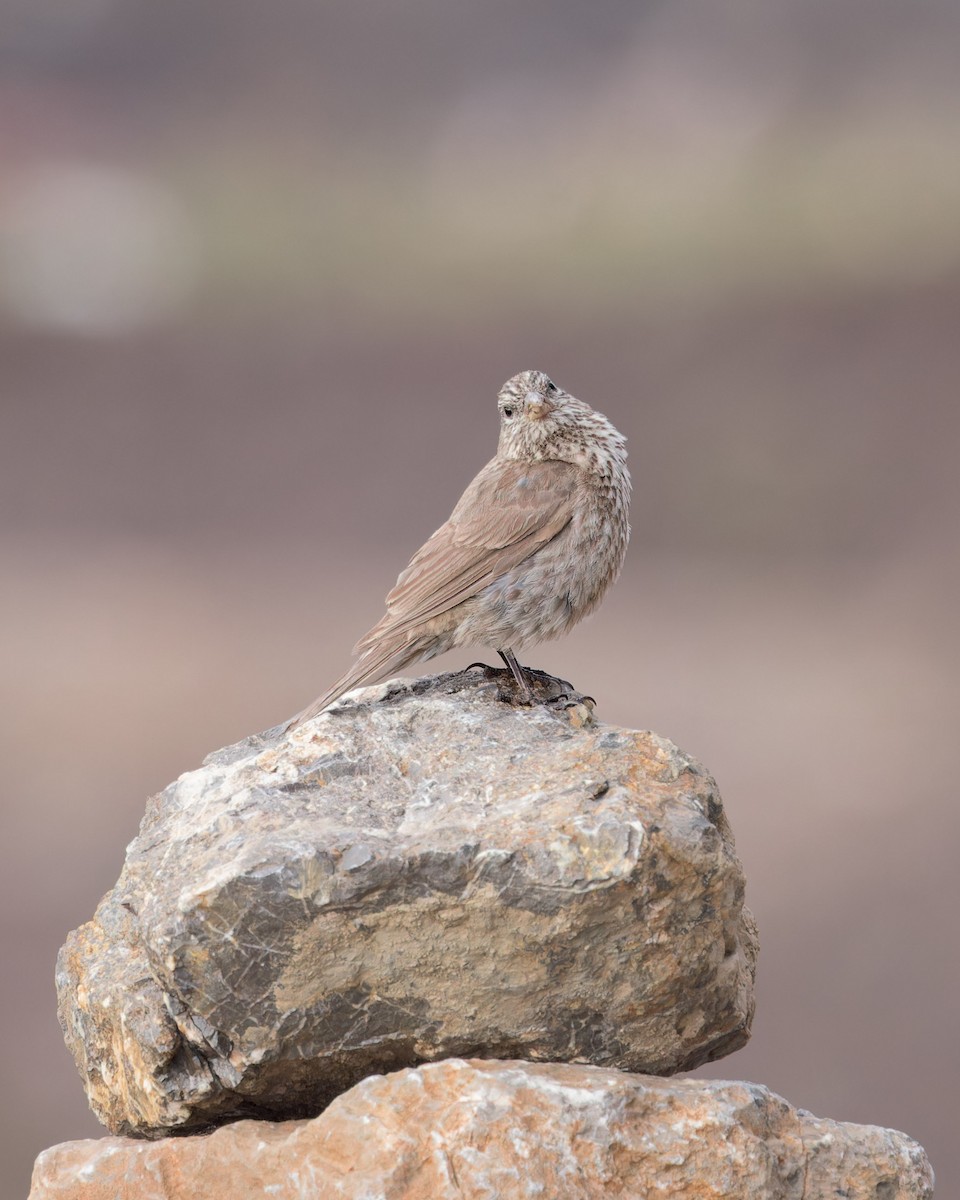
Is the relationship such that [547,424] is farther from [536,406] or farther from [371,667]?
[371,667]

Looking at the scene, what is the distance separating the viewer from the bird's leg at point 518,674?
20.1 ft

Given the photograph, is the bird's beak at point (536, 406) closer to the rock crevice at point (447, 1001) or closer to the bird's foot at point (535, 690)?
the bird's foot at point (535, 690)

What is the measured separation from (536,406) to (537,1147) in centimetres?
358

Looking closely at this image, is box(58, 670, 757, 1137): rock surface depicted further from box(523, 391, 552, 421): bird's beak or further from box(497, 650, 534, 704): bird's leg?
box(523, 391, 552, 421): bird's beak

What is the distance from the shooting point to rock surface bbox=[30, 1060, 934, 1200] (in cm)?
426

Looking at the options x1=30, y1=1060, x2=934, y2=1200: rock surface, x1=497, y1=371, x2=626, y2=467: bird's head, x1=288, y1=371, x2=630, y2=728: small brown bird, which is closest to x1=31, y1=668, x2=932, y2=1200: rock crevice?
x1=30, y1=1060, x2=934, y2=1200: rock surface

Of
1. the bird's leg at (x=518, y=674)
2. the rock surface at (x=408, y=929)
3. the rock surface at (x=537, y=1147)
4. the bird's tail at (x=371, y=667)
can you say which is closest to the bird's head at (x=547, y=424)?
the bird's leg at (x=518, y=674)

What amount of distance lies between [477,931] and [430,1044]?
494 millimetres

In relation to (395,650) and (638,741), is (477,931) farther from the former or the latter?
(395,650)

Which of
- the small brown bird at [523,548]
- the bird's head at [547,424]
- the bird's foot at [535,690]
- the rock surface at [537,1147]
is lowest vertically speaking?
the rock surface at [537,1147]

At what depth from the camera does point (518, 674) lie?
626 centimetres

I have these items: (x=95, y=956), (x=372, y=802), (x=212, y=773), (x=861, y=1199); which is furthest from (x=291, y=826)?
(x=861, y=1199)

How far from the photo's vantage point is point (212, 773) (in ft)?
18.1

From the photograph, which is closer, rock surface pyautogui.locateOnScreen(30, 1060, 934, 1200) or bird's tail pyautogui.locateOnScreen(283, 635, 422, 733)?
rock surface pyautogui.locateOnScreen(30, 1060, 934, 1200)
